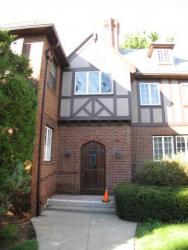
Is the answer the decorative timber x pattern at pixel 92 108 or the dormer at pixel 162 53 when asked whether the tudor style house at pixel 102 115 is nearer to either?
the decorative timber x pattern at pixel 92 108

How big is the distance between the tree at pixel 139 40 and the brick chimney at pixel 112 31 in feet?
30.3

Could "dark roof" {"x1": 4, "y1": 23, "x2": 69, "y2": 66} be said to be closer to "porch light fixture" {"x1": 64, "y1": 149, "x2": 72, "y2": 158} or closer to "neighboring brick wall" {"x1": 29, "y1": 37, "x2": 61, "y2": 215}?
"neighboring brick wall" {"x1": 29, "y1": 37, "x2": 61, "y2": 215}

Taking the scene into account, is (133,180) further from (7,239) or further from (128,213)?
(7,239)

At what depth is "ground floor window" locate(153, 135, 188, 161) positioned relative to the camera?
11672 mm

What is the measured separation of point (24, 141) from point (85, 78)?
649cm

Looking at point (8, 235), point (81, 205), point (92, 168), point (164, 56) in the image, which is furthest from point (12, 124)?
point (164, 56)

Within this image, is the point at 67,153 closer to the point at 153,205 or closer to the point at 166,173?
the point at 166,173

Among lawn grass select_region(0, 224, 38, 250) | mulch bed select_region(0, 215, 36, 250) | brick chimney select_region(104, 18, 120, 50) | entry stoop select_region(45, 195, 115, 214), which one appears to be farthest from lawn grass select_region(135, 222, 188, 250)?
brick chimney select_region(104, 18, 120, 50)

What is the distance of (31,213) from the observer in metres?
7.52

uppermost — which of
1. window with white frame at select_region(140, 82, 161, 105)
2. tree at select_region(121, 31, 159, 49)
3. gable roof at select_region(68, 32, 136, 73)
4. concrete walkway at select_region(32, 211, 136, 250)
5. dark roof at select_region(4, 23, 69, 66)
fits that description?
tree at select_region(121, 31, 159, 49)

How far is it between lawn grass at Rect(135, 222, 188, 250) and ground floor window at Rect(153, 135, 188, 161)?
199 inches

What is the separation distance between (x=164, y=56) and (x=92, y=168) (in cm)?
787

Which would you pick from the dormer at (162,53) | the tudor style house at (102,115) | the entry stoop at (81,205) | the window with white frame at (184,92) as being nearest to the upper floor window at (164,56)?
the dormer at (162,53)

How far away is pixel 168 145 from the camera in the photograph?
464 inches
